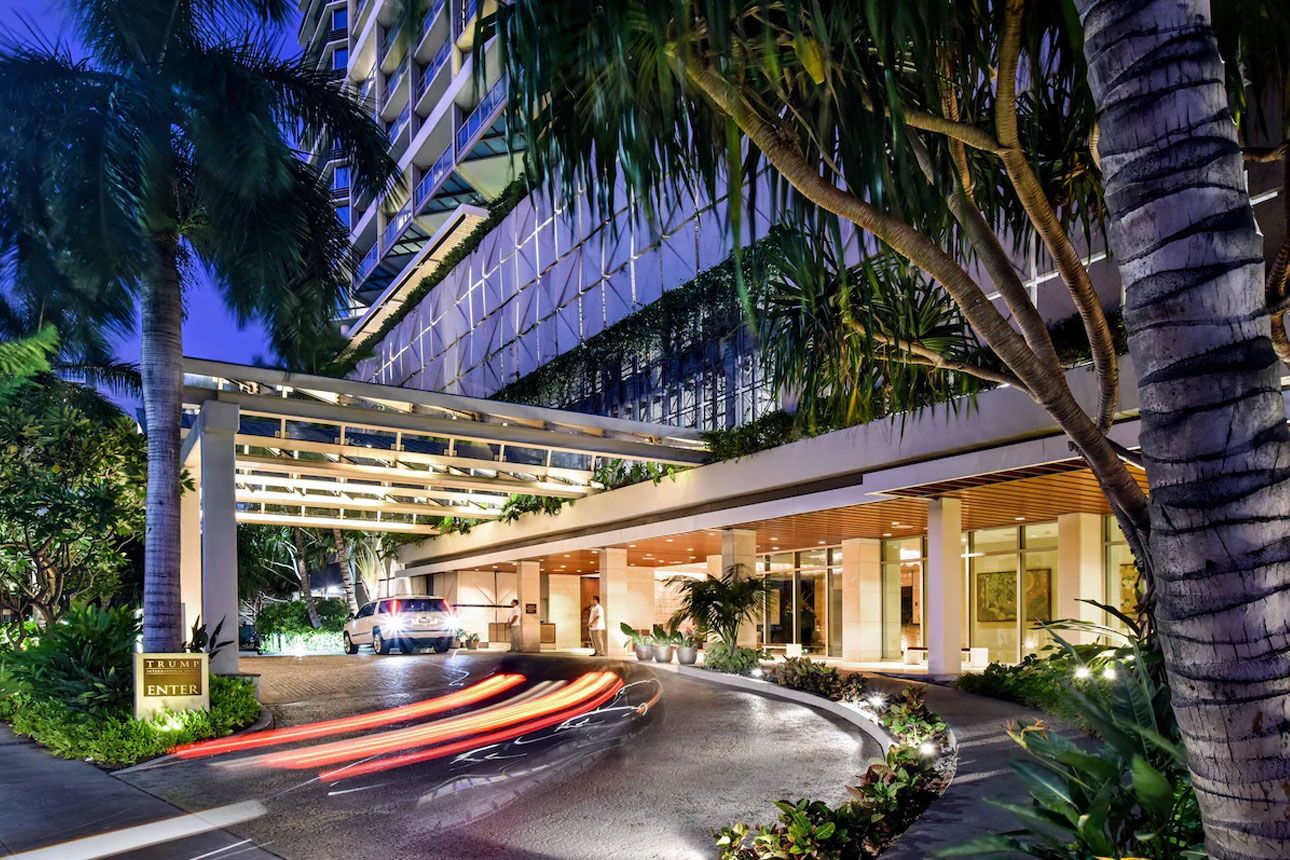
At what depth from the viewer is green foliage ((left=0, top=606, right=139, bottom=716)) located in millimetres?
13461

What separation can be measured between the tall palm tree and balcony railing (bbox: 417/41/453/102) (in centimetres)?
3742

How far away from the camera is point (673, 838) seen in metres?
7.72

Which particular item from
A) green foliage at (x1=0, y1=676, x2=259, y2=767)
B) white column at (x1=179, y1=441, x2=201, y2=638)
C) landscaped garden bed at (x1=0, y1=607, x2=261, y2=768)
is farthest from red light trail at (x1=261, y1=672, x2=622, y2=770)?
white column at (x1=179, y1=441, x2=201, y2=638)

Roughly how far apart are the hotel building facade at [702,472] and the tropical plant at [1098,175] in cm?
50

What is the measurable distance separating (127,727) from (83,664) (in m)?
1.97

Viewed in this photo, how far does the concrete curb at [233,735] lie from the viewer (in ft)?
37.4

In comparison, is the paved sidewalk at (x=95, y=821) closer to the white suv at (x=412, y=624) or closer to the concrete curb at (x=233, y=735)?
the concrete curb at (x=233, y=735)

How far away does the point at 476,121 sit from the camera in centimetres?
4594

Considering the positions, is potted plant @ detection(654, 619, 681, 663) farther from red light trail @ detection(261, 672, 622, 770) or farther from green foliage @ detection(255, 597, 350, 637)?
green foliage @ detection(255, 597, 350, 637)

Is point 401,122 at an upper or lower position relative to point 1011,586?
upper

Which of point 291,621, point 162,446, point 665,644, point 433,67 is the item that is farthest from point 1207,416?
point 433,67

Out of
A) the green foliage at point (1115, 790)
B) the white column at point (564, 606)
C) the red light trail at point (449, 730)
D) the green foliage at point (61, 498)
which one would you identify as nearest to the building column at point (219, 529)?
the green foliage at point (61, 498)

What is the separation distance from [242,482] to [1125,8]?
2599 cm

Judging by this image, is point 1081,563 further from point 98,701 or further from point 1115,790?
point 1115,790
